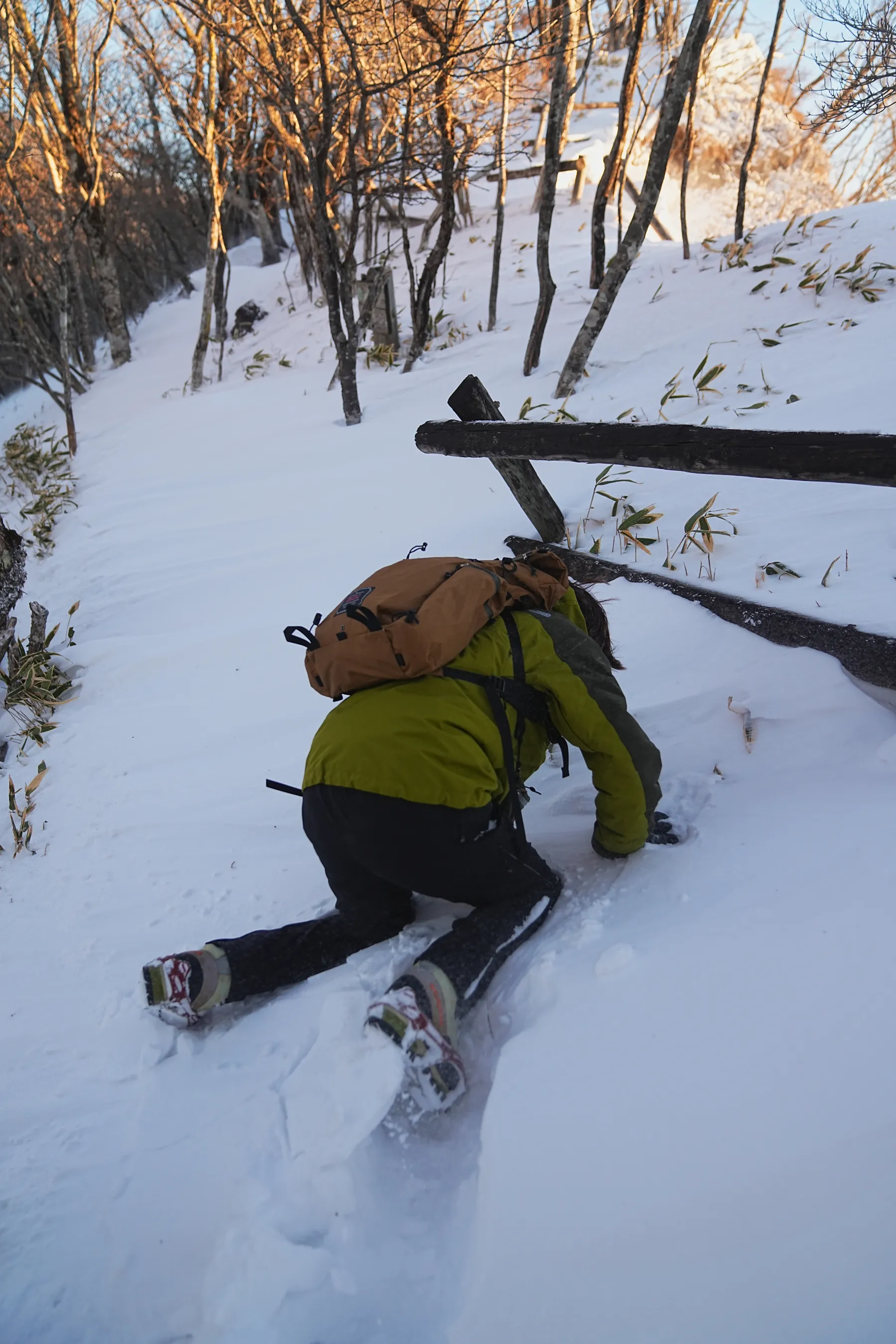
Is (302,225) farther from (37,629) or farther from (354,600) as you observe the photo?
(354,600)

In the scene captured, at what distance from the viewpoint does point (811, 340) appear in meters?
5.06

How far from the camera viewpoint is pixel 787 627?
2.80 metres

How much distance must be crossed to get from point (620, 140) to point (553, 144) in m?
0.84

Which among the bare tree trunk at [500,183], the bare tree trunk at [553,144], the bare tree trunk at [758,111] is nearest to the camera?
the bare tree trunk at [553,144]

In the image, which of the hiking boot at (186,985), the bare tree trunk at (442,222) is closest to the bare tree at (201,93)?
the bare tree trunk at (442,222)

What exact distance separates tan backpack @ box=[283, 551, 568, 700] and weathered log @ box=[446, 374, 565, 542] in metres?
1.48

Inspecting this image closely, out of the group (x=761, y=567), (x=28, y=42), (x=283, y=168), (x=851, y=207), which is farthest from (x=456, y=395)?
(x=283, y=168)

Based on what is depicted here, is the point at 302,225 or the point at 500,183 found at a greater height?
the point at 302,225

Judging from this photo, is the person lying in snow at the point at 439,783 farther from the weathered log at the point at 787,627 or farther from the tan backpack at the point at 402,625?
the weathered log at the point at 787,627

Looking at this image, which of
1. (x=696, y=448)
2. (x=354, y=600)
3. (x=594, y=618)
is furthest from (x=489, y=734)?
(x=696, y=448)

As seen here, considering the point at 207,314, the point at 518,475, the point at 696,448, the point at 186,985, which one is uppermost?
the point at 207,314

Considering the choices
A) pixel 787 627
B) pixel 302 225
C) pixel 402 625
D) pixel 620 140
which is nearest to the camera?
pixel 402 625

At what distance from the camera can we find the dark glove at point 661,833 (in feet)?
7.06

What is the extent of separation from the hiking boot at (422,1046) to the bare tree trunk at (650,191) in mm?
4953
